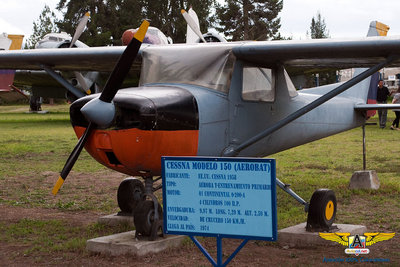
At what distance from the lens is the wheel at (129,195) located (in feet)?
26.5

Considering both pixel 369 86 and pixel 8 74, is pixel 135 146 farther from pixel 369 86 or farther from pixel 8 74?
pixel 8 74

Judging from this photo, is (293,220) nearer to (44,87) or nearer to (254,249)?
(254,249)

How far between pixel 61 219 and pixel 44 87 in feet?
82.1

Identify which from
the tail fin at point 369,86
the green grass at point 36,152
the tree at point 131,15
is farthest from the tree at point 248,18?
the tail fin at point 369,86

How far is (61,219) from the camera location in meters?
8.33

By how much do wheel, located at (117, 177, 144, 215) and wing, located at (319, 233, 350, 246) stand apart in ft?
9.15

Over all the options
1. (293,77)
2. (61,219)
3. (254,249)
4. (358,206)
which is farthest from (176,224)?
(293,77)

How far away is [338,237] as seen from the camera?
21.6 ft

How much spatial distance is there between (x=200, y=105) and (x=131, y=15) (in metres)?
49.4

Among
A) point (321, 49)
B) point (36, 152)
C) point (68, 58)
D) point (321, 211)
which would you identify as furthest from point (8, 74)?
point (321, 211)

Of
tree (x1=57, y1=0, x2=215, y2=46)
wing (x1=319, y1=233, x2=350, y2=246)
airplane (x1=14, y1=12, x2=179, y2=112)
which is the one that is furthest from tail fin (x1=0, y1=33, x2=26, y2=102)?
wing (x1=319, y1=233, x2=350, y2=246)

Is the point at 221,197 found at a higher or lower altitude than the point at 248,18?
lower

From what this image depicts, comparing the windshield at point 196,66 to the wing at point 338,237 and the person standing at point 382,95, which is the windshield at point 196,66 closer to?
the wing at point 338,237

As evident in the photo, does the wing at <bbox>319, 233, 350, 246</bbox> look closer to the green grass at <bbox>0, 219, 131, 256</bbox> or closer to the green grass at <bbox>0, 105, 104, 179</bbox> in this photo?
the green grass at <bbox>0, 219, 131, 256</bbox>
